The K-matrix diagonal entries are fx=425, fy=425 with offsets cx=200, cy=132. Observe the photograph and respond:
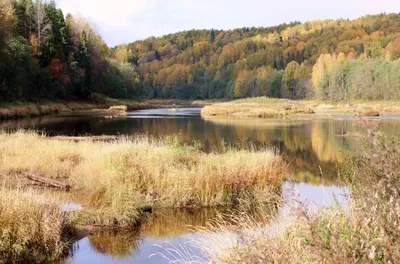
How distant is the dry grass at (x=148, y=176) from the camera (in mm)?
12242

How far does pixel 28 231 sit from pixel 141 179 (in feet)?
17.4

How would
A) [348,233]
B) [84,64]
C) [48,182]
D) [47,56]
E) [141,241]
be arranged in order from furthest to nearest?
[84,64] → [47,56] → [48,182] → [141,241] → [348,233]

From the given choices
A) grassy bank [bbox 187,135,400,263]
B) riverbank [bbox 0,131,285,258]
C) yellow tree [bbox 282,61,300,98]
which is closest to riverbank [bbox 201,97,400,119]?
riverbank [bbox 0,131,285,258]

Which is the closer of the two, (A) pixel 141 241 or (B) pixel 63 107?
(A) pixel 141 241

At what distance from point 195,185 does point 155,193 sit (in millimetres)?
1260

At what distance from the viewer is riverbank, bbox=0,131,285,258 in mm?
11461

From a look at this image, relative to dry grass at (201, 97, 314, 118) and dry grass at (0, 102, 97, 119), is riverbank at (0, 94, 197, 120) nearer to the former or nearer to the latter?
dry grass at (0, 102, 97, 119)

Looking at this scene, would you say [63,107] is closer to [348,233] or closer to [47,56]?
[47,56]

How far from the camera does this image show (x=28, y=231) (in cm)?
830

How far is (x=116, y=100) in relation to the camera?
88688mm

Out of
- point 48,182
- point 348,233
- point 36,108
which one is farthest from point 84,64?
point 348,233

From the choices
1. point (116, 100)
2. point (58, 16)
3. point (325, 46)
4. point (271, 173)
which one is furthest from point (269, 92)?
point (271, 173)

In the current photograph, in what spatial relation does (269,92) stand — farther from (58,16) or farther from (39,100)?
(39,100)

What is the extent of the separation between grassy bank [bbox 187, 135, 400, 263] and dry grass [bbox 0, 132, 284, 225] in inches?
151
